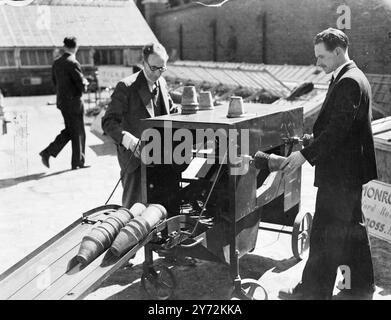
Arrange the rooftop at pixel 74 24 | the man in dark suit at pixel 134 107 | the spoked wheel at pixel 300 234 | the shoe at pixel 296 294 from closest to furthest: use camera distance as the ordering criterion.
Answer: the shoe at pixel 296 294
the man in dark suit at pixel 134 107
the spoked wheel at pixel 300 234
the rooftop at pixel 74 24

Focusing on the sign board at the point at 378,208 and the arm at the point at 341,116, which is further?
the sign board at the point at 378,208

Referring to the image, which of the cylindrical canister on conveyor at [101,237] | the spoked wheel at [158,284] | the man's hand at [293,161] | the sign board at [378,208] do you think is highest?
the man's hand at [293,161]

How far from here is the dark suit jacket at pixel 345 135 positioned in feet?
10.2

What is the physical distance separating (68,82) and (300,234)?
5232mm

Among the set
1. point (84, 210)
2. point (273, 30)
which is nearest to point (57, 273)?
point (84, 210)

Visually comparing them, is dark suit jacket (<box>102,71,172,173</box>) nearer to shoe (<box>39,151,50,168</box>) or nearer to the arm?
the arm

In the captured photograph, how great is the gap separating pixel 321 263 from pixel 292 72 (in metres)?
11.6

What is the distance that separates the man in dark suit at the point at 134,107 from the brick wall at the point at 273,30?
889 centimetres

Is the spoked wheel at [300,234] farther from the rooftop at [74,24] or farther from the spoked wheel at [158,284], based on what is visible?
the rooftop at [74,24]

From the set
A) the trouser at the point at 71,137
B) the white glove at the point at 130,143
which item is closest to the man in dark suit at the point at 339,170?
the white glove at the point at 130,143

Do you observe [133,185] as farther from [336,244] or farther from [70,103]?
[70,103]

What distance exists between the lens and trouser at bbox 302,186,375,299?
3.35m

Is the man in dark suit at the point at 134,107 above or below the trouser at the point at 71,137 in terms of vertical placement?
above
